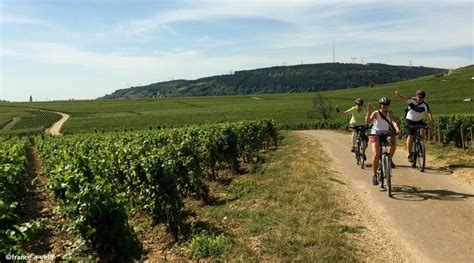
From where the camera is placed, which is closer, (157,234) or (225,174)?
(157,234)

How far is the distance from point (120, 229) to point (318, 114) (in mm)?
86340

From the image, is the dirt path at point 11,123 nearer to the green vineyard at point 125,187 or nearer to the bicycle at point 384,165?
the green vineyard at point 125,187

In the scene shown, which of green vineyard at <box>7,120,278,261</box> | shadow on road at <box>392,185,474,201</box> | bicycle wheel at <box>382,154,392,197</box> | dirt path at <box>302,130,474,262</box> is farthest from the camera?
bicycle wheel at <box>382,154,392,197</box>

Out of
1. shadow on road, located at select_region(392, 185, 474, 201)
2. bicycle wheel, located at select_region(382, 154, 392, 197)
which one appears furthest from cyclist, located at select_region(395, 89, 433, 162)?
bicycle wheel, located at select_region(382, 154, 392, 197)

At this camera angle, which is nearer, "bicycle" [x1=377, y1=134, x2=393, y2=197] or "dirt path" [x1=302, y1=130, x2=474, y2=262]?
"dirt path" [x1=302, y1=130, x2=474, y2=262]

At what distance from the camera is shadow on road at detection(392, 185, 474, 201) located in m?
10.9

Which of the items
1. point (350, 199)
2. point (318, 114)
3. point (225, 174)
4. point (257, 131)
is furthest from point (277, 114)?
point (350, 199)

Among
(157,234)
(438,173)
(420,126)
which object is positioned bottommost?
(157,234)

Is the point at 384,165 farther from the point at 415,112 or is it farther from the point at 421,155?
the point at 415,112

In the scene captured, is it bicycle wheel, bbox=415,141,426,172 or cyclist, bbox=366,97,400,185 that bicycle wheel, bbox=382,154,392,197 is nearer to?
cyclist, bbox=366,97,400,185

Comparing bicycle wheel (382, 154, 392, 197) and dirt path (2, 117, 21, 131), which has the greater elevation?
bicycle wheel (382, 154, 392, 197)

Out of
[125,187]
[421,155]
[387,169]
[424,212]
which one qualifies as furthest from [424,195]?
[125,187]

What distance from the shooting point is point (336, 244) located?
26.9ft

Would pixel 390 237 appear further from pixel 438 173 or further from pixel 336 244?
pixel 438 173
